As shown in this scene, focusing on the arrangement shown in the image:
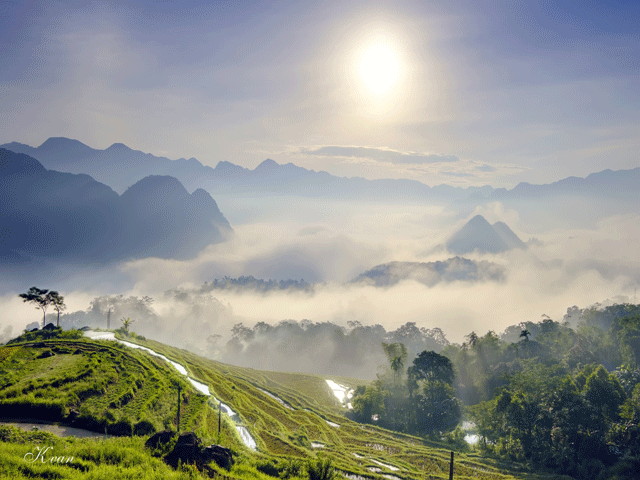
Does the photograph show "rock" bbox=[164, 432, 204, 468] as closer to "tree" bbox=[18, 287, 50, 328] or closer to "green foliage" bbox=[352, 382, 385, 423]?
"green foliage" bbox=[352, 382, 385, 423]

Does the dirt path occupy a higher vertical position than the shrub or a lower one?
higher

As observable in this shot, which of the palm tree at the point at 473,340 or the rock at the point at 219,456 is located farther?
the palm tree at the point at 473,340

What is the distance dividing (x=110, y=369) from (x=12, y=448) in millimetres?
24144

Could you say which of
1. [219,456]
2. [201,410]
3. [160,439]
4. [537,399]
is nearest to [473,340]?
[537,399]

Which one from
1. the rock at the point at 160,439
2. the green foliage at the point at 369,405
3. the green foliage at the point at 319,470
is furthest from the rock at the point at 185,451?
the green foliage at the point at 369,405

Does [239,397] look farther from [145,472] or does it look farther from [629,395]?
[629,395]

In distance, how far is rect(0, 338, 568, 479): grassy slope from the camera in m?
34.6

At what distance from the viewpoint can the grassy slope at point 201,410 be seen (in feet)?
113

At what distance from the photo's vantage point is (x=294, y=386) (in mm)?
112312

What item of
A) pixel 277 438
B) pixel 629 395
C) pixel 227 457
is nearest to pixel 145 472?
pixel 227 457

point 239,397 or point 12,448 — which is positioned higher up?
point 12,448

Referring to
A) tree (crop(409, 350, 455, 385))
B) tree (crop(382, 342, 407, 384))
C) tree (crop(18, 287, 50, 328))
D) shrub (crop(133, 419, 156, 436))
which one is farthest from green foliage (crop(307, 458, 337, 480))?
tree (crop(18, 287, 50, 328))

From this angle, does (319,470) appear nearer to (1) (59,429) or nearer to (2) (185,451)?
(2) (185,451)

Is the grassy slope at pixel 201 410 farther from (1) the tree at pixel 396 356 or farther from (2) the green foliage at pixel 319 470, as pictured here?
(1) the tree at pixel 396 356
